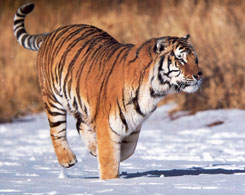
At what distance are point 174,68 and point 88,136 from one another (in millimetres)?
1468

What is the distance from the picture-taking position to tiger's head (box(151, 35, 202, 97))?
5.11 meters

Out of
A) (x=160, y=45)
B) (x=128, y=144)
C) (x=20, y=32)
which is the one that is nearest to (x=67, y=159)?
(x=128, y=144)

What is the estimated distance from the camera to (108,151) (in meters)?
5.35

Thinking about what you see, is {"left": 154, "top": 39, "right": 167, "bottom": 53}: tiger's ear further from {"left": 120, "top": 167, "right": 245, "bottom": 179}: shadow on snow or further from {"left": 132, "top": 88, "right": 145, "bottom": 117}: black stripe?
{"left": 120, "top": 167, "right": 245, "bottom": 179}: shadow on snow

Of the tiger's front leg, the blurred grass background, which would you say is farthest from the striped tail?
the blurred grass background

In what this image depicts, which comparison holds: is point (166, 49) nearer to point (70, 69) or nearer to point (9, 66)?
point (70, 69)

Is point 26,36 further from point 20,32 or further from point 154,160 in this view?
point 154,160

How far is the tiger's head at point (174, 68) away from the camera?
5.11 meters

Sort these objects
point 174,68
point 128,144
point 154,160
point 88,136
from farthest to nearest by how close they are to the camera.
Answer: point 154,160 → point 88,136 → point 128,144 → point 174,68

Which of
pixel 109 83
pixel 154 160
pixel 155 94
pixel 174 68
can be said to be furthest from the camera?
pixel 154 160

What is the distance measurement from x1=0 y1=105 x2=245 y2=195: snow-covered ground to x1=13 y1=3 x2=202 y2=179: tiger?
0.98 ft

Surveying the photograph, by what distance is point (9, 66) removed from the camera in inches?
518

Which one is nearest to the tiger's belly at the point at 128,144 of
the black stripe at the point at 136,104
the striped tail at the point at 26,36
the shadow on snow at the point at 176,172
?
the shadow on snow at the point at 176,172

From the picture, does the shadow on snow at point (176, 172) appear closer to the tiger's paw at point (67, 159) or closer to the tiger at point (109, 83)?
the tiger at point (109, 83)
